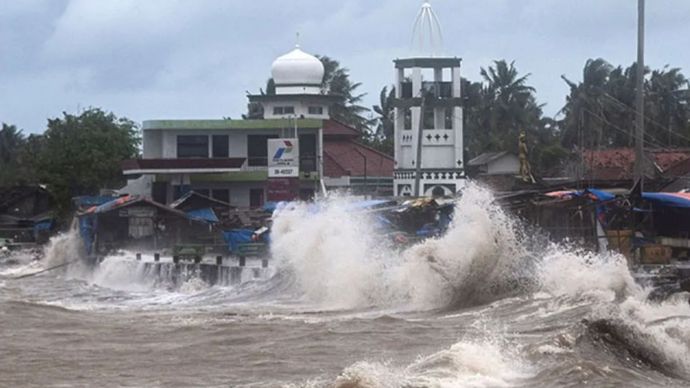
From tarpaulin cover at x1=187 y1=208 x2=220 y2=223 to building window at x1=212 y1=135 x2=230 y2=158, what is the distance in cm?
1133

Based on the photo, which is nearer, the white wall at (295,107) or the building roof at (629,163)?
the building roof at (629,163)

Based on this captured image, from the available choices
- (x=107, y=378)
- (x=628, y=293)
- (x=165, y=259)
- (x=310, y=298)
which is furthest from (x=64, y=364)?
(x=165, y=259)

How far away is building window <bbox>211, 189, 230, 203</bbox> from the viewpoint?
65312mm

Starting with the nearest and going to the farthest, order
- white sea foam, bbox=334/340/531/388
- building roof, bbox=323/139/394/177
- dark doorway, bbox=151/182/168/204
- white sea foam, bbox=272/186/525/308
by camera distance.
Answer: white sea foam, bbox=334/340/531/388, white sea foam, bbox=272/186/525/308, dark doorway, bbox=151/182/168/204, building roof, bbox=323/139/394/177

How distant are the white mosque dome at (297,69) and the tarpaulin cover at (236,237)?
22595mm

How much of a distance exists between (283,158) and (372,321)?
34.4 meters

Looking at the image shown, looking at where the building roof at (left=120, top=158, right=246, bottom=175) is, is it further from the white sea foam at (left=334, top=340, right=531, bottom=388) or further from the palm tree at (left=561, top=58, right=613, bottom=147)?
the white sea foam at (left=334, top=340, right=531, bottom=388)

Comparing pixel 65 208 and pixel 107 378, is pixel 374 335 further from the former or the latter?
pixel 65 208

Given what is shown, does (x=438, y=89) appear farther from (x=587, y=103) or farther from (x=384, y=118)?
(x=384, y=118)

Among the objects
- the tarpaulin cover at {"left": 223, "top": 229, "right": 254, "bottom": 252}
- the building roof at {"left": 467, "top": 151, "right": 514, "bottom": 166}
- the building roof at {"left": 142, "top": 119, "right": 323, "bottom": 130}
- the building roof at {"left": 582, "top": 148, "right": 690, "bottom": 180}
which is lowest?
the tarpaulin cover at {"left": 223, "top": 229, "right": 254, "bottom": 252}

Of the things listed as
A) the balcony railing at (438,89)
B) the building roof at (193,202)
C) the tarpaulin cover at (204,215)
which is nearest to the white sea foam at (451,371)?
the tarpaulin cover at (204,215)

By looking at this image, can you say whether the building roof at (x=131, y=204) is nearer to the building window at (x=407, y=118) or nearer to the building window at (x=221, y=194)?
the building window at (x=221, y=194)

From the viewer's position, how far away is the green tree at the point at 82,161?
73938 mm

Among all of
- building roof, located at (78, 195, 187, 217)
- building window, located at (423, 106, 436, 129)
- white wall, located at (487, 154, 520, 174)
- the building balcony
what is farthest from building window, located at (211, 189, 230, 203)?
building roof, located at (78, 195, 187, 217)
